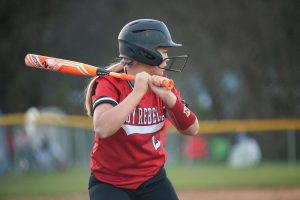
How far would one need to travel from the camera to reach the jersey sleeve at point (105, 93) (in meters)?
4.43

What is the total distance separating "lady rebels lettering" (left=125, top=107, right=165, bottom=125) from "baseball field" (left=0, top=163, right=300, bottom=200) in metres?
5.89

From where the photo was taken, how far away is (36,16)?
23.8m

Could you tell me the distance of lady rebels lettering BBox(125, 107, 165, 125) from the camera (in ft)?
15.1

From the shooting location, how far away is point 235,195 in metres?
11.0

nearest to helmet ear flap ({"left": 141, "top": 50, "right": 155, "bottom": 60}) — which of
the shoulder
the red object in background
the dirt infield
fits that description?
the shoulder

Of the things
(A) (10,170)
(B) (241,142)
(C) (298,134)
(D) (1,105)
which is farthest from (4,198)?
(D) (1,105)

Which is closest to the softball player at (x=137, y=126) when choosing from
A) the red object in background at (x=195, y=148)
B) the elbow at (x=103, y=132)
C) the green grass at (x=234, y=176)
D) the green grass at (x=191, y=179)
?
the elbow at (x=103, y=132)

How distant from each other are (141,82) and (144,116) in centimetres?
40

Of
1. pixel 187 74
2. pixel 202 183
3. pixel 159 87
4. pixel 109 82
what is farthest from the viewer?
pixel 187 74

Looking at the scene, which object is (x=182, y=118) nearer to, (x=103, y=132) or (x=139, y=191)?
(x=139, y=191)

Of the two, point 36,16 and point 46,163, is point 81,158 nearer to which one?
point 46,163

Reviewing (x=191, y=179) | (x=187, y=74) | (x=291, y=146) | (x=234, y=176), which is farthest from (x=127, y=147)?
(x=187, y=74)

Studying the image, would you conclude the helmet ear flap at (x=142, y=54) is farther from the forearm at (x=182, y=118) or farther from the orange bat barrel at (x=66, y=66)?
the forearm at (x=182, y=118)

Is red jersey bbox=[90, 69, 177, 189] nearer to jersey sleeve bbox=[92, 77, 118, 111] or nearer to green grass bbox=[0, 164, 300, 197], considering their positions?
jersey sleeve bbox=[92, 77, 118, 111]
